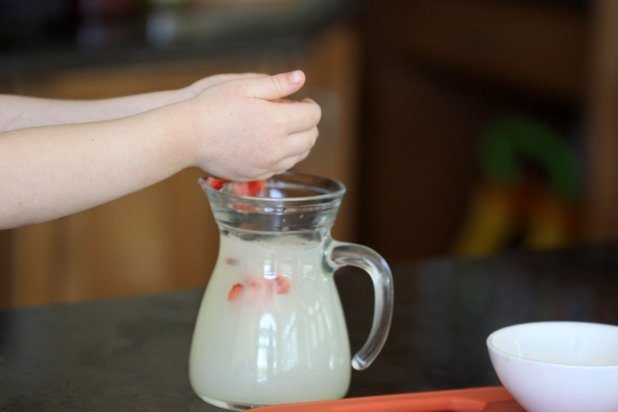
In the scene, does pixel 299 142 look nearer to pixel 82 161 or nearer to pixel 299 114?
pixel 299 114

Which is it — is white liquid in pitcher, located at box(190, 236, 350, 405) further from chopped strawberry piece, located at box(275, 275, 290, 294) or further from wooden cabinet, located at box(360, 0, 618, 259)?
wooden cabinet, located at box(360, 0, 618, 259)

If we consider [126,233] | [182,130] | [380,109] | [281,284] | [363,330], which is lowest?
[126,233]

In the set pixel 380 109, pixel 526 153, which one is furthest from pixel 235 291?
pixel 380 109

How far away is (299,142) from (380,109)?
8.41 feet

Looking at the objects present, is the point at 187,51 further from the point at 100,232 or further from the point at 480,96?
the point at 480,96

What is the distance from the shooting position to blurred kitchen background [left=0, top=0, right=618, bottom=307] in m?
2.33

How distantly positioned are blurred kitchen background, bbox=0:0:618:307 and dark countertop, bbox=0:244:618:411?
1.21 meters

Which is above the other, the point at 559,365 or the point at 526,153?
the point at 559,365

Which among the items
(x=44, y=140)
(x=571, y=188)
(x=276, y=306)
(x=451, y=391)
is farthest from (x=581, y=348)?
(x=571, y=188)

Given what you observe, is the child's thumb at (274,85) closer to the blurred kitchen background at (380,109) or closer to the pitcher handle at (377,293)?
the pitcher handle at (377,293)

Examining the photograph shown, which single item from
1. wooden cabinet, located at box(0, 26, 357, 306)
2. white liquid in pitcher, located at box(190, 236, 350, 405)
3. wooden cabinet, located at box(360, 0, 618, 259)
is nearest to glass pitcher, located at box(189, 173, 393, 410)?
white liquid in pitcher, located at box(190, 236, 350, 405)

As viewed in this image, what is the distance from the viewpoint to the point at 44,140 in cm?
80

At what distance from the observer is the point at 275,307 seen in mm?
819

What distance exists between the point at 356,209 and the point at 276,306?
105 inches
